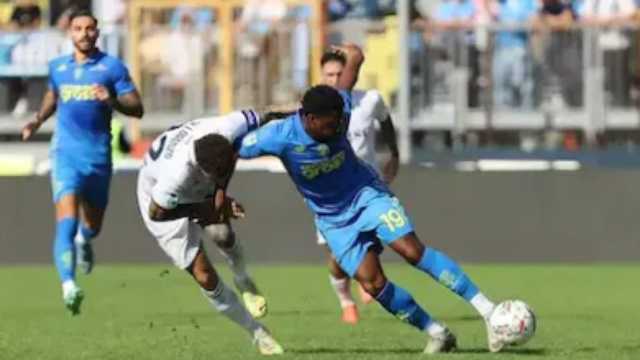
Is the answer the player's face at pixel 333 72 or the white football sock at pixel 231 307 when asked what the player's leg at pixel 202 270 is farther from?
the player's face at pixel 333 72

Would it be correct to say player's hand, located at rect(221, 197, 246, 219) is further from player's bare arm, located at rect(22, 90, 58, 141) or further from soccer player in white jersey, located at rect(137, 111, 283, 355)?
player's bare arm, located at rect(22, 90, 58, 141)

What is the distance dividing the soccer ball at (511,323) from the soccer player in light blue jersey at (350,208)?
0.23ft

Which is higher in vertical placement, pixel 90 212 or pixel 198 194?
pixel 198 194

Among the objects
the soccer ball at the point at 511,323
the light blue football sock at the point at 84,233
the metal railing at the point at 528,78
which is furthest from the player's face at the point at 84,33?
the metal railing at the point at 528,78

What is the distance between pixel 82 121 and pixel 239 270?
95.4 inches

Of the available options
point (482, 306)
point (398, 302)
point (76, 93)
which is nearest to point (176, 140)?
point (398, 302)

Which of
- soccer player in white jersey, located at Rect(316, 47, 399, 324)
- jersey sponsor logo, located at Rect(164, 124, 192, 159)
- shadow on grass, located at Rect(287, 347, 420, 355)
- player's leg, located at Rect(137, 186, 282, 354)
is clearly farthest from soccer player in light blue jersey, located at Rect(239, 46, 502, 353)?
soccer player in white jersey, located at Rect(316, 47, 399, 324)

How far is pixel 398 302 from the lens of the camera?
11.7 m

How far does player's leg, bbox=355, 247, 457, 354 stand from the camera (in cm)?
1170

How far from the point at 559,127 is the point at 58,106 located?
8498mm

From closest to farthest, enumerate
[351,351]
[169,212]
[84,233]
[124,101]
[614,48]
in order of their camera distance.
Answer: [351,351]
[169,212]
[124,101]
[84,233]
[614,48]

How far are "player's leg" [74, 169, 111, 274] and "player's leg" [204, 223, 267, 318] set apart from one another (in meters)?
1.90

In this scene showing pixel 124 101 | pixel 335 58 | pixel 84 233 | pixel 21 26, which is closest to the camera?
pixel 335 58

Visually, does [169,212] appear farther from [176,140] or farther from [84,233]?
[84,233]
